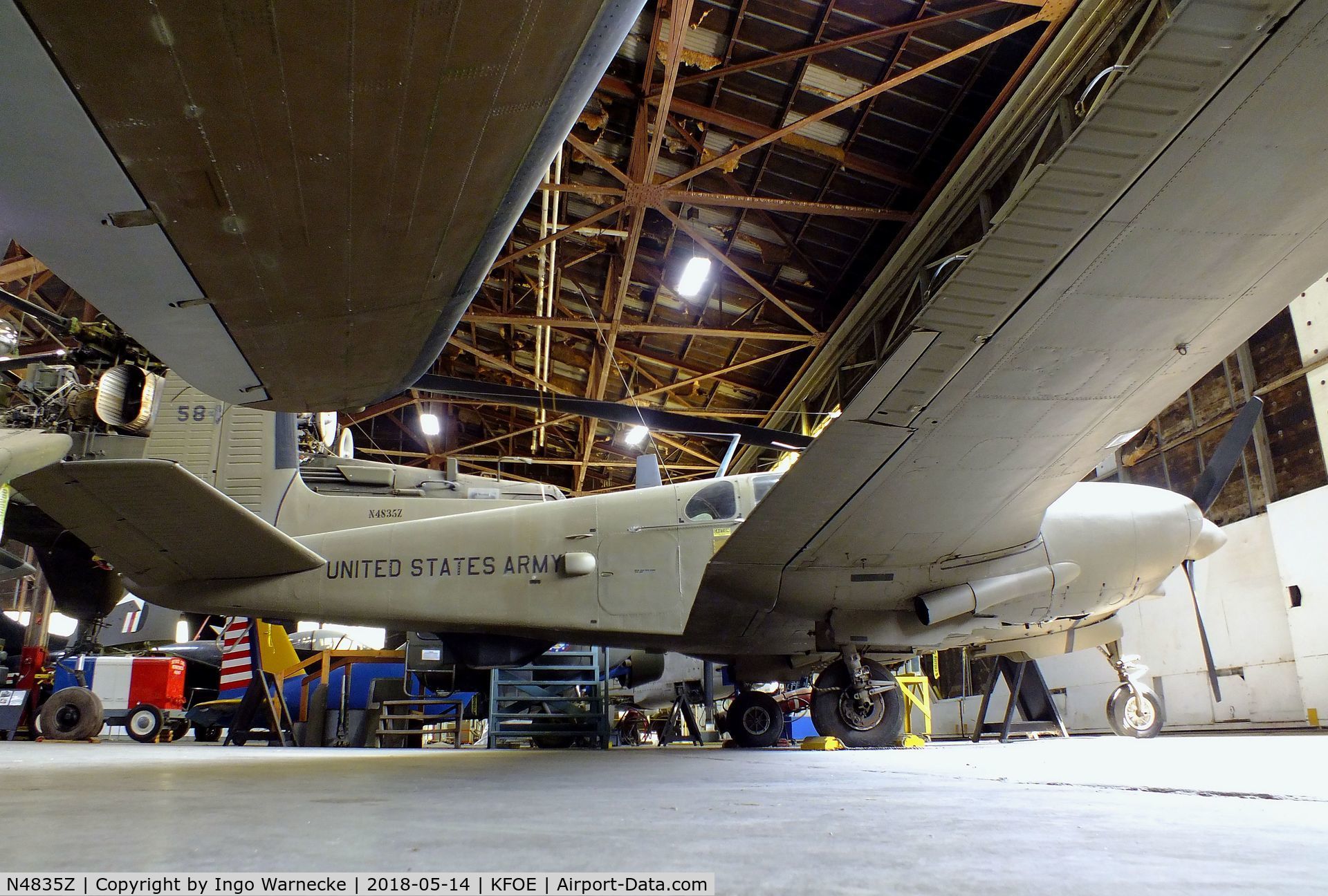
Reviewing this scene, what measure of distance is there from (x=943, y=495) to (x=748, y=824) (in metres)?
4.51

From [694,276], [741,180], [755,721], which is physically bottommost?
[755,721]

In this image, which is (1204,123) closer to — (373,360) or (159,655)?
(373,360)

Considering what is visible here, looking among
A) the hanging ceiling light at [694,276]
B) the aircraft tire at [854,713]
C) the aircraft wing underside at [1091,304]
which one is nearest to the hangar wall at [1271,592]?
the aircraft tire at [854,713]

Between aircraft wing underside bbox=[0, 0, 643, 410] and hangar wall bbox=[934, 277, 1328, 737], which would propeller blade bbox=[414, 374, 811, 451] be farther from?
hangar wall bbox=[934, 277, 1328, 737]

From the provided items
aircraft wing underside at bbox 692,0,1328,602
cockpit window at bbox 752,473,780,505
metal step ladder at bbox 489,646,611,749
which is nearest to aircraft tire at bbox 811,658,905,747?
aircraft wing underside at bbox 692,0,1328,602

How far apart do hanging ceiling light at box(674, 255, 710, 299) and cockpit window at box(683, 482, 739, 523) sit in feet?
25.0

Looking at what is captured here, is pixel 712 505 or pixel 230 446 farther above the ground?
pixel 230 446

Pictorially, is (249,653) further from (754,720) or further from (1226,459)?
(1226,459)

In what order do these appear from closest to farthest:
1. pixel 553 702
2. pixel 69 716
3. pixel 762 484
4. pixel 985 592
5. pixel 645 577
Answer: pixel 985 592
pixel 645 577
pixel 762 484
pixel 553 702
pixel 69 716

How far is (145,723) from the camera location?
12312mm

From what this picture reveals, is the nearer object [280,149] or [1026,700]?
[280,149]

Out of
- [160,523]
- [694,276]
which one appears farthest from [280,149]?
[694,276]

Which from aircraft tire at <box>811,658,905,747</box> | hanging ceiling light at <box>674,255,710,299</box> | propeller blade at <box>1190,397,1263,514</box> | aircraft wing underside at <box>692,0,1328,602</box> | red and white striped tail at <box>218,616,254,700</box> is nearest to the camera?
aircraft wing underside at <box>692,0,1328,602</box>

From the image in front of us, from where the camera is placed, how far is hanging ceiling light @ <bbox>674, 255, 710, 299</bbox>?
576 inches
